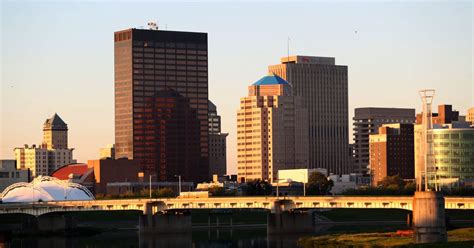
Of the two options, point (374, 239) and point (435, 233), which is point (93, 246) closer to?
point (374, 239)

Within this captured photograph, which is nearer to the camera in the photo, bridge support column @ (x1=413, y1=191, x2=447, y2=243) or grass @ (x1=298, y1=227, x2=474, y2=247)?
bridge support column @ (x1=413, y1=191, x2=447, y2=243)

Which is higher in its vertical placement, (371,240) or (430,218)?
(430,218)

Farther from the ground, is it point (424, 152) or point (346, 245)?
point (424, 152)

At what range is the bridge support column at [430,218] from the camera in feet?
520

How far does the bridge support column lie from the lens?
158500 millimetres

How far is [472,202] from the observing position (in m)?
190

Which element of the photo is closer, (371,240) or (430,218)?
(430,218)

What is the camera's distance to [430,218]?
159 m

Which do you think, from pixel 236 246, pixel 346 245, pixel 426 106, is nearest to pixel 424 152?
pixel 426 106

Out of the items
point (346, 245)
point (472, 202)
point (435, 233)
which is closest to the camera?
point (435, 233)

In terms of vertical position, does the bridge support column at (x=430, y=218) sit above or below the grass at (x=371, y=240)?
above

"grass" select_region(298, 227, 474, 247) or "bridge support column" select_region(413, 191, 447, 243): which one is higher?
"bridge support column" select_region(413, 191, 447, 243)

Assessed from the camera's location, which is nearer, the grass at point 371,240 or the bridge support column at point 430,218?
the bridge support column at point 430,218

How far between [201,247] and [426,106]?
46498mm
